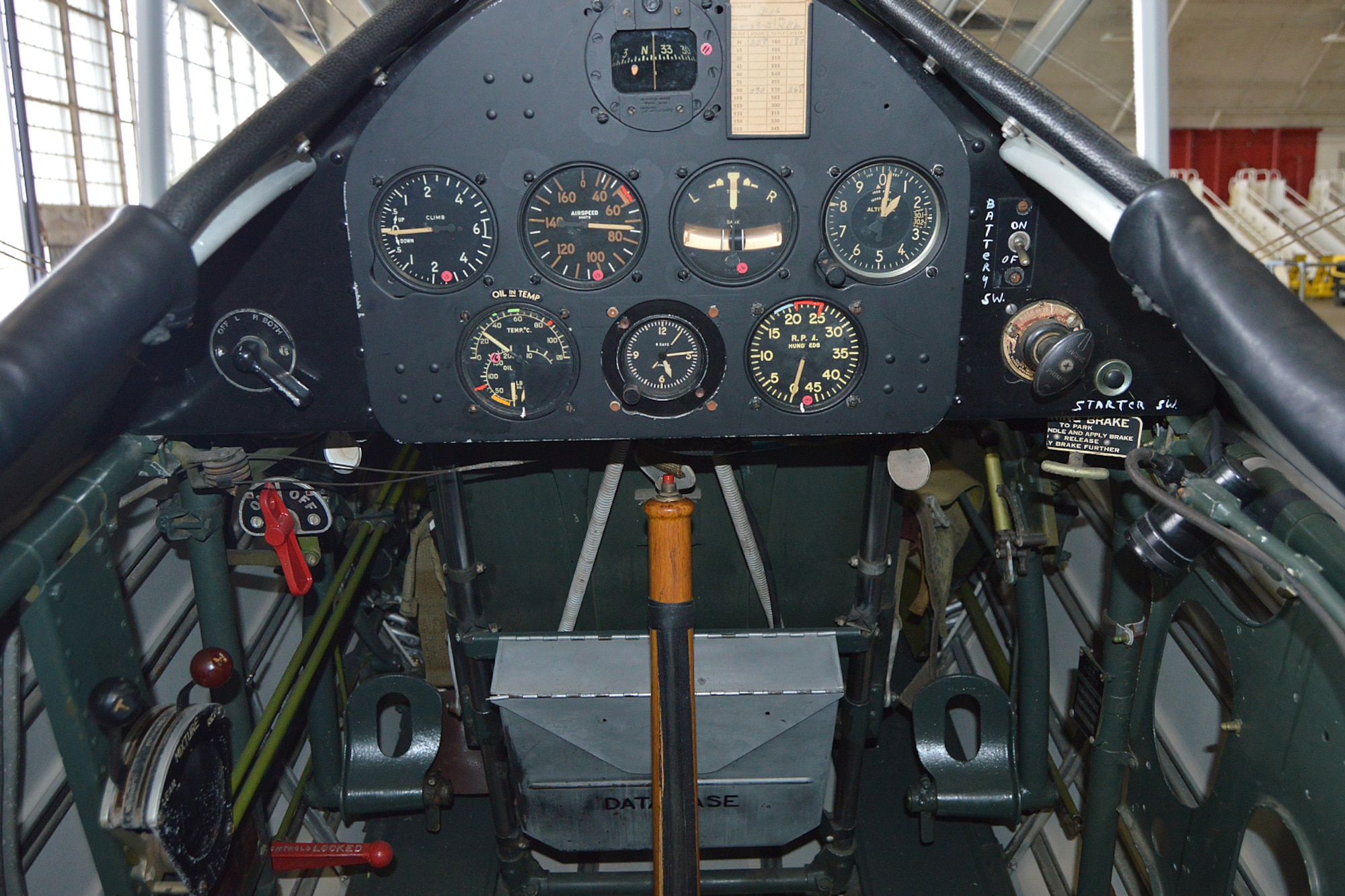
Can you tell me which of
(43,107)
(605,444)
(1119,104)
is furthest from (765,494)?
(43,107)

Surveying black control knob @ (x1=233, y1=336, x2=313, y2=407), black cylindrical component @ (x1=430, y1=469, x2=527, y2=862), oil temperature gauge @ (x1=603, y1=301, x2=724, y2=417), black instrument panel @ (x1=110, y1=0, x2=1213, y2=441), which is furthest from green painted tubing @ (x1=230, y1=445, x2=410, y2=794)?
oil temperature gauge @ (x1=603, y1=301, x2=724, y2=417)

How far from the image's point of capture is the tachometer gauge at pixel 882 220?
1900 mm

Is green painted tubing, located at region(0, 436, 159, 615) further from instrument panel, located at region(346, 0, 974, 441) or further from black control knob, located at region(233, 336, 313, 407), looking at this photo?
instrument panel, located at region(346, 0, 974, 441)

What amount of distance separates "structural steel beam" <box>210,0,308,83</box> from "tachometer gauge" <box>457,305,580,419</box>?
2.21 ft

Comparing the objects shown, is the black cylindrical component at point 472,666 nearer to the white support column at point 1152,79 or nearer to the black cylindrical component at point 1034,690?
the black cylindrical component at point 1034,690

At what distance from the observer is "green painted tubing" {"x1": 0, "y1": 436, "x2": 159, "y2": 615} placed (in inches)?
58.5

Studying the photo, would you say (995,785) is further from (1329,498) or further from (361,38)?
(361,38)

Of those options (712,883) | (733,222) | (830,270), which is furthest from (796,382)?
(712,883)

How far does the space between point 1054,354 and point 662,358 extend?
0.81 meters

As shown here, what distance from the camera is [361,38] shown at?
1649 millimetres

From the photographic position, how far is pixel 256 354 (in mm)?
1948

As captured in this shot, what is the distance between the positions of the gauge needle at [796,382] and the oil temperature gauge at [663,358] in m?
0.16

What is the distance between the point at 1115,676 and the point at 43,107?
3.00m

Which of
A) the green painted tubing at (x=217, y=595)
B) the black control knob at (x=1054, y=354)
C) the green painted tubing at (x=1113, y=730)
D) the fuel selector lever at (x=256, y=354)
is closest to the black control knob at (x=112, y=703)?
the green painted tubing at (x=217, y=595)
